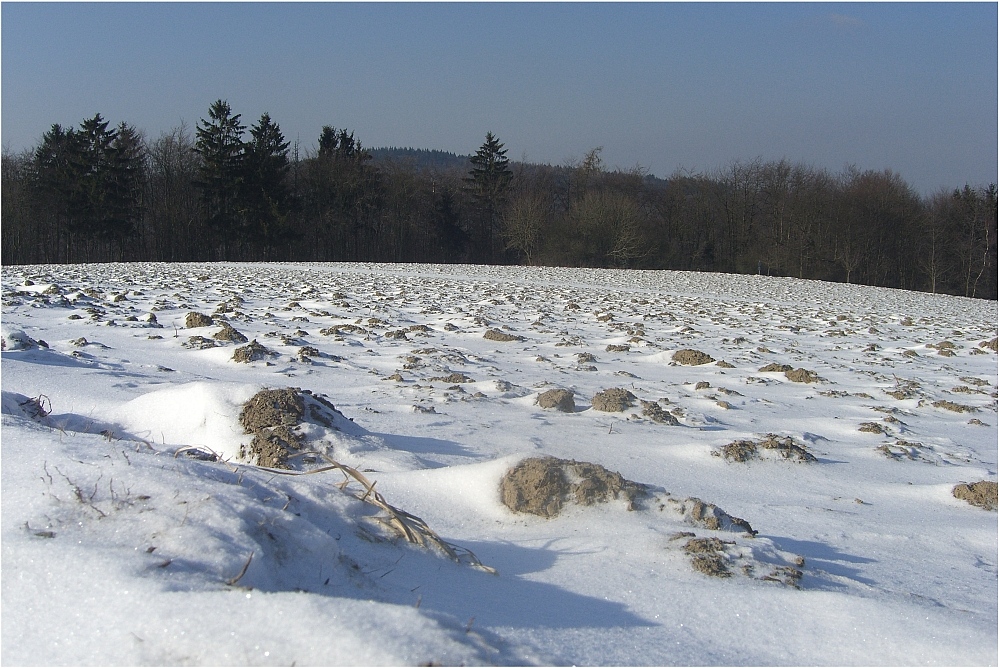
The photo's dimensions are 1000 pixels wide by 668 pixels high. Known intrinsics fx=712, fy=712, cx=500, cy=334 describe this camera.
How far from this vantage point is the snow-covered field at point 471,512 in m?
1.33

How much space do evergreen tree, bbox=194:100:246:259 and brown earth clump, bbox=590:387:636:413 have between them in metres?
34.3

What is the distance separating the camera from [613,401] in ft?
13.3

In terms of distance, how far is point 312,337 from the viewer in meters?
6.07

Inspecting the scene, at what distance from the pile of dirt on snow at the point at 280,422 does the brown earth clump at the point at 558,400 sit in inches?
52.3

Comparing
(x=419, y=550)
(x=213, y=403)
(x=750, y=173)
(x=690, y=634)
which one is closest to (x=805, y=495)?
(x=690, y=634)

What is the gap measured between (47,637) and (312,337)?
16.1 feet

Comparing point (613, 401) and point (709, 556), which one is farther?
point (613, 401)

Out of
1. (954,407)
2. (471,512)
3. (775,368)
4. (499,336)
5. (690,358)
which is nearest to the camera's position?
(471,512)

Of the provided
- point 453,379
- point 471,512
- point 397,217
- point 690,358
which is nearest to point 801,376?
point 690,358

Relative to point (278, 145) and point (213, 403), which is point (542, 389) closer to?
point (213, 403)

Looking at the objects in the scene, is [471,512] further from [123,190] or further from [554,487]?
[123,190]

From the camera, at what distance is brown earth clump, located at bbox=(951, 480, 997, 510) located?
2910 millimetres

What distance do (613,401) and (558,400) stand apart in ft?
1.03

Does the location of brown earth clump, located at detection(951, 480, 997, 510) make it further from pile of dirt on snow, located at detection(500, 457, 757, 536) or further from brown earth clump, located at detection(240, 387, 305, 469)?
brown earth clump, located at detection(240, 387, 305, 469)
